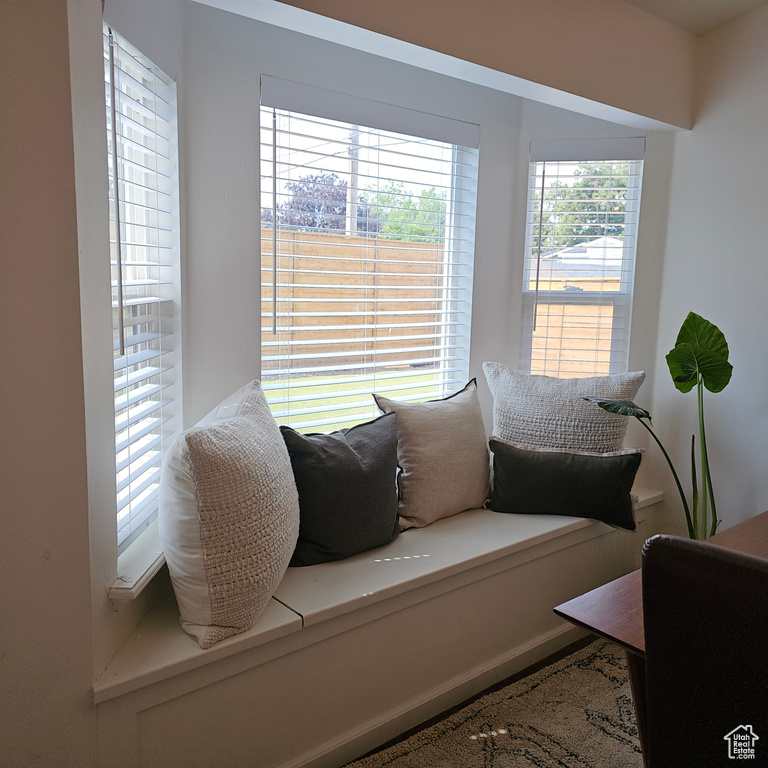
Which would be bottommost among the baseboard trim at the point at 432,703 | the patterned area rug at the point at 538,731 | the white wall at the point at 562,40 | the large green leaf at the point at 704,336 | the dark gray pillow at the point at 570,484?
the patterned area rug at the point at 538,731

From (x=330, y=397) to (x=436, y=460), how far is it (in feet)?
1.53

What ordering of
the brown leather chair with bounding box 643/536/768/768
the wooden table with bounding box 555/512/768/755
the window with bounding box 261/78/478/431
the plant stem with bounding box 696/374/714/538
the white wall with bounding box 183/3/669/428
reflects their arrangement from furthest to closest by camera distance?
the plant stem with bounding box 696/374/714/538 < the window with bounding box 261/78/478/431 < the white wall with bounding box 183/3/669/428 < the wooden table with bounding box 555/512/768/755 < the brown leather chair with bounding box 643/536/768/768

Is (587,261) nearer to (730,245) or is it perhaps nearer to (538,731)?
(730,245)

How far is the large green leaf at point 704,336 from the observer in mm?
2529

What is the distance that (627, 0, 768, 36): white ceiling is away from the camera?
2.51 m

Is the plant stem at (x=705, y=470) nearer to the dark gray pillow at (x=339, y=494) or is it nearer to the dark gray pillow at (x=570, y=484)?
the dark gray pillow at (x=570, y=484)

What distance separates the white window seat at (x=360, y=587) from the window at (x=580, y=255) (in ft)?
2.73

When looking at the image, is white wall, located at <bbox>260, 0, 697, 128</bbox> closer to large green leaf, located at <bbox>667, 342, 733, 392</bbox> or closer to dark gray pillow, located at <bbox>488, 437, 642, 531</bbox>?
large green leaf, located at <bbox>667, 342, 733, 392</bbox>

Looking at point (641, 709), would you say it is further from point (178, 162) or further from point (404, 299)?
point (178, 162)

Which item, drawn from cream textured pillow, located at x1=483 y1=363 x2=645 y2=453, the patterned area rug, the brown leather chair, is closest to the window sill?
the patterned area rug

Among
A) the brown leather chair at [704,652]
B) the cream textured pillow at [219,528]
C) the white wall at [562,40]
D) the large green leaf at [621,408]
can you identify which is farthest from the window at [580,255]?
the brown leather chair at [704,652]

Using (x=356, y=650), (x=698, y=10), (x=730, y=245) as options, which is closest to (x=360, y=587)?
(x=356, y=650)

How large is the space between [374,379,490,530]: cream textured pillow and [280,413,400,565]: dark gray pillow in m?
0.22

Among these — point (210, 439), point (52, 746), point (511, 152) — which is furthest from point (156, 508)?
point (511, 152)
